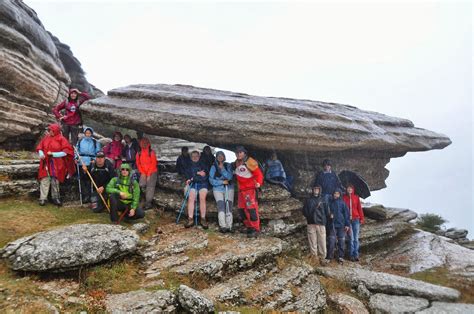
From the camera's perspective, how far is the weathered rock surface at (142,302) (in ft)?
25.4

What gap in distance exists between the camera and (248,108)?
16312mm

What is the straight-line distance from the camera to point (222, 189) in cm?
1436

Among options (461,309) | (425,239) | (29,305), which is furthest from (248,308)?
(425,239)

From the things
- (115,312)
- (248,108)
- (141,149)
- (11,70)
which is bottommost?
(115,312)

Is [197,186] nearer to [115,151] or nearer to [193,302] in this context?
[115,151]

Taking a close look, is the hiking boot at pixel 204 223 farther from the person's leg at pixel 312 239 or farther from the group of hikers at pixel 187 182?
the person's leg at pixel 312 239

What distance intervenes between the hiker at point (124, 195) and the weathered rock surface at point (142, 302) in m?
4.81

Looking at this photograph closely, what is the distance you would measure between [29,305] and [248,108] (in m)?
12.6

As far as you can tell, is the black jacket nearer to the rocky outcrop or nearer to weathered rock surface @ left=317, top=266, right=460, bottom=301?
weathered rock surface @ left=317, top=266, right=460, bottom=301

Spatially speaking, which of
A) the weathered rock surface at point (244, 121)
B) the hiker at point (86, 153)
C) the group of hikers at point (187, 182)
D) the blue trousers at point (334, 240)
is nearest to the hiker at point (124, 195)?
the group of hikers at point (187, 182)

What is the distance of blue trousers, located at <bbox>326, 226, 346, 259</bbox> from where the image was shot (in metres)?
15.7

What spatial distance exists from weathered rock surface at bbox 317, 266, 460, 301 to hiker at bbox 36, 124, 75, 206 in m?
13.2

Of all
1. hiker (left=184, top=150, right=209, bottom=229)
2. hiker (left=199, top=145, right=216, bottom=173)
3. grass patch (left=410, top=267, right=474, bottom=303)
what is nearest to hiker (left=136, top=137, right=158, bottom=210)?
hiker (left=184, top=150, right=209, bottom=229)

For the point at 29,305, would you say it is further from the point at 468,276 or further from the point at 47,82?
the point at 47,82
